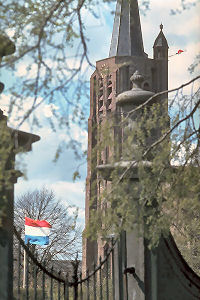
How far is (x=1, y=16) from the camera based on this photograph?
513 centimetres

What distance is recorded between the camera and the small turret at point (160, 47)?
6925 centimetres

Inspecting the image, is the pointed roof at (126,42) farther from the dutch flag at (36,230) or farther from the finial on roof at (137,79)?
the finial on roof at (137,79)

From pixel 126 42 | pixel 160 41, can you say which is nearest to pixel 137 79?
pixel 126 42

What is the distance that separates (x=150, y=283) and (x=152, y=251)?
367 millimetres

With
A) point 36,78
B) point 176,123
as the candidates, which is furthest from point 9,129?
point 176,123

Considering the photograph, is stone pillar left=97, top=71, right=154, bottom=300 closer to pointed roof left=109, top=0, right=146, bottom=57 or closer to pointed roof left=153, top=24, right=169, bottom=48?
pointed roof left=109, top=0, right=146, bottom=57

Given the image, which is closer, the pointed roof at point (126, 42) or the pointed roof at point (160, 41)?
the pointed roof at point (126, 42)

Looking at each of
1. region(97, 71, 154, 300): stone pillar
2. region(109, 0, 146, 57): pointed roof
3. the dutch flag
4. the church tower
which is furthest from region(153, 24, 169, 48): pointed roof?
region(97, 71, 154, 300): stone pillar

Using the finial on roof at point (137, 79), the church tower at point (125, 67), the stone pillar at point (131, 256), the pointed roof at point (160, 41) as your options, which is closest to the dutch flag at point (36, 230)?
the finial on roof at point (137, 79)

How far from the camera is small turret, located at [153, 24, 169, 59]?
6925cm

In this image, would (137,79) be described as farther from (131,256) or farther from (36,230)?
(36,230)

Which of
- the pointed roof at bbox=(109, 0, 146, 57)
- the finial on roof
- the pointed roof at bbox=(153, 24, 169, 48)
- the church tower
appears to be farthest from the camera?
the pointed roof at bbox=(153, 24, 169, 48)

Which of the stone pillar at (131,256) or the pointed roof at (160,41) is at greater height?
the pointed roof at (160,41)

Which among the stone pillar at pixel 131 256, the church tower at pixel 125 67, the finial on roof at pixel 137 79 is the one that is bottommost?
the stone pillar at pixel 131 256
